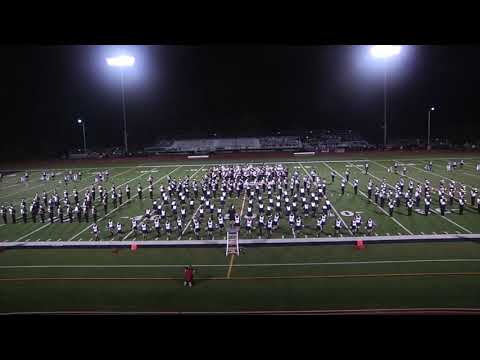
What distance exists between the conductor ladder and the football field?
0.16m

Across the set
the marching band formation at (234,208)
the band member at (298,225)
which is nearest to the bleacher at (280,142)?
the marching band formation at (234,208)

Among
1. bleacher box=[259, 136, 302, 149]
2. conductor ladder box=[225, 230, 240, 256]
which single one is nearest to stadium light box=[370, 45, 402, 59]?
bleacher box=[259, 136, 302, 149]

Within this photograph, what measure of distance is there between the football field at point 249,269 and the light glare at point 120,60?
1660cm

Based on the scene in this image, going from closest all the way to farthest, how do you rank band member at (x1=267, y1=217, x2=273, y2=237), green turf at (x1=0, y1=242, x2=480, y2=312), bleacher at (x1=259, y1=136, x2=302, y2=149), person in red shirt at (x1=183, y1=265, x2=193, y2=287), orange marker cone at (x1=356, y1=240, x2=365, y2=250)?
1. green turf at (x1=0, y1=242, x2=480, y2=312)
2. person in red shirt at (x1=183, y1=265, x2=193, y2=287)
3. orange marker cone at (x1=356, y1=240, x2=365, y2=250)
4. band member at (x1=267, y1=217, x2=273, y2=237)
5. bleacher at (x1=259, y1=136, x2=302, y2=149)

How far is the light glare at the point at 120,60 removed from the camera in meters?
27.3

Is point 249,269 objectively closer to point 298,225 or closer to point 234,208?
point 298,225

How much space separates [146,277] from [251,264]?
6.42ft

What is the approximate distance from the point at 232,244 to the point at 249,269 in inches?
52.3

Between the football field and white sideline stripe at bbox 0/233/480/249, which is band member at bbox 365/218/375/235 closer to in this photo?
the football field

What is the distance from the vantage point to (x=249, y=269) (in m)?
7.90

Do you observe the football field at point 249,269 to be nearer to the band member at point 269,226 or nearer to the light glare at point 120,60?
the band member at point 269,226

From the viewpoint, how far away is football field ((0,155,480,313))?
6.27 metres

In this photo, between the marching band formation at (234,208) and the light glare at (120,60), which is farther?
the light glare at (120,60)

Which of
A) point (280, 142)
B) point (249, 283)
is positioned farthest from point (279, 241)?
point (280, 142)
